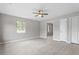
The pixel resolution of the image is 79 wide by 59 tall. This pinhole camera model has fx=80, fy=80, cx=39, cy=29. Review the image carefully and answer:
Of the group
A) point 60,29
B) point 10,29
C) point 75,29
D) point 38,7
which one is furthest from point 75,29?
point 10,29

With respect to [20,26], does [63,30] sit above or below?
below

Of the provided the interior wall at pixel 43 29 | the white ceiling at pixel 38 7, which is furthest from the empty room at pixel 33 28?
the interior wall at pixel 43 29

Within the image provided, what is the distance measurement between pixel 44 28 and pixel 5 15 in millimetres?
4038

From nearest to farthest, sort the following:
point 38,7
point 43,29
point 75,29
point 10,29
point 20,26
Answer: point 38,7 → point 75,29 → point 10,29 → point 20,26 → point 43,29

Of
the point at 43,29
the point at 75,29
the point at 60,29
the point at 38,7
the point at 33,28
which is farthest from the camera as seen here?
the point at 43,29

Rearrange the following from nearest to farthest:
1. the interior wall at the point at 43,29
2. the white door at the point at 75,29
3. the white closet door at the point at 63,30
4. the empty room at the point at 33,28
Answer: the empty room at the point at 33,28 < the white door at the point at 75,29 < the white closet door at the point at 63,30 < the interior wall at the point at 43,29

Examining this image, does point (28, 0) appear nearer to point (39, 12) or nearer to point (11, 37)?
point (39, 12)

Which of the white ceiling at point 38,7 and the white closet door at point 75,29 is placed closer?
the white ceiling at point 38,7

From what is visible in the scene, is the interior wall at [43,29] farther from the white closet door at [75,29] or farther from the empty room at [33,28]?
the white closet door at [75,29]

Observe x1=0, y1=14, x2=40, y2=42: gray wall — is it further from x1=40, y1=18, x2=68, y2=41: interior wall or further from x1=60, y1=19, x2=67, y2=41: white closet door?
x1=60, y1=19, x2=67, y2=41: white closet door

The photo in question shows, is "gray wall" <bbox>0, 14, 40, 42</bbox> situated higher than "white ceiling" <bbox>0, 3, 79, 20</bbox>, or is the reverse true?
"white ceiling" <bbox>0, 3, 79, 20</bbox>

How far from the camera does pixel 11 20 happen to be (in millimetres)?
5855

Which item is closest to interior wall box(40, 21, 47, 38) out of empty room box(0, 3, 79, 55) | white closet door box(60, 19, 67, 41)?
empty room box(0, 3, 79, 55)

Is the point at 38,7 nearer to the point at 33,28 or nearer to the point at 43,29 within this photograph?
the point at 33,28
